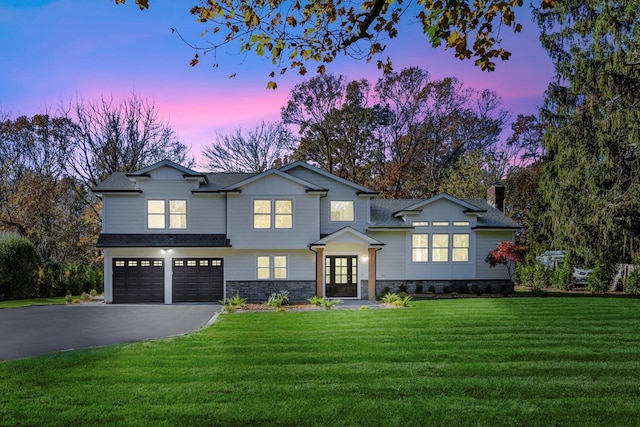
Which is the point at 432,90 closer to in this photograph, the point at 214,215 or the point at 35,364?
the point at 214,215

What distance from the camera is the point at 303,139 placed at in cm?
3544

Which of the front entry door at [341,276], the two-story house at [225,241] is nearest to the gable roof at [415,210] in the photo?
the two-story house at [225,241]

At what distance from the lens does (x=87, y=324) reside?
44.2 feet

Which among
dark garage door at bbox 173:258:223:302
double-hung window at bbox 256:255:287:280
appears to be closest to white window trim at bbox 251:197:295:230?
→ double-hung window at bbox 256:255:287:280

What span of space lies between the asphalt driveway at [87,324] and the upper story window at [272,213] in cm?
428

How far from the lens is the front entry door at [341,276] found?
20531 mm

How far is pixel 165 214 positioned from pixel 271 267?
5583 millimetres

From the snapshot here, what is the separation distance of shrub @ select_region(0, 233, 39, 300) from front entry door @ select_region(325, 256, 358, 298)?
15.7m

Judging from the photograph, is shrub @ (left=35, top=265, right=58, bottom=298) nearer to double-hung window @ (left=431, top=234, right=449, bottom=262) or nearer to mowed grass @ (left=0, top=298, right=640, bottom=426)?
mowed grass @ (left=0, top=298, right=640, bottom=426)

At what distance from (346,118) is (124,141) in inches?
671

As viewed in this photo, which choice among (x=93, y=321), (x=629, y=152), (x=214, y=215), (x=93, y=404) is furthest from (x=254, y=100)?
(x=629, y=152)

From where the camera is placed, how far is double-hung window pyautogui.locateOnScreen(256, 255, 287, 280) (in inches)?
792

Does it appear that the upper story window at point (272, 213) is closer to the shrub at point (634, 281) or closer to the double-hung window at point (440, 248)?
the double-hung window at point (440, 248)

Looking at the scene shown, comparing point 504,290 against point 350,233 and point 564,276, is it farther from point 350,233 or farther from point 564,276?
point 350,233
